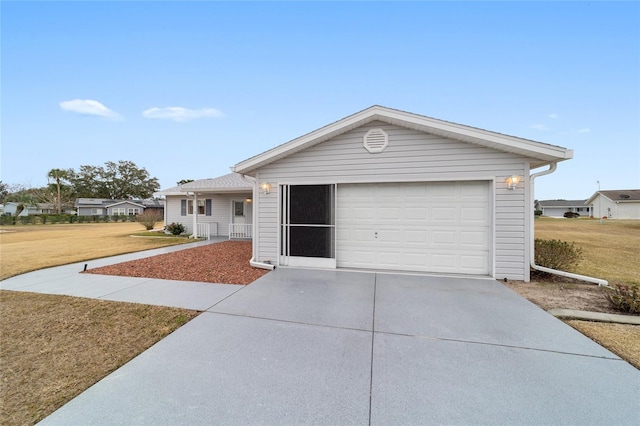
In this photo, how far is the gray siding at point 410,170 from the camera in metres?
5.53

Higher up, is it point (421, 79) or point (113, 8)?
point (113, 8)

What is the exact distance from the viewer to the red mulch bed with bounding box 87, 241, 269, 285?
5.81m

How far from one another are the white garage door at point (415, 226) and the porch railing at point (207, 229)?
9.54 metres

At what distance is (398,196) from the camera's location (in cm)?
630

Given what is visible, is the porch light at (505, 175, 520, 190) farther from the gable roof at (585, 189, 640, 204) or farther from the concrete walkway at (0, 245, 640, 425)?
the gable roof at (585, 189, 640, 204)

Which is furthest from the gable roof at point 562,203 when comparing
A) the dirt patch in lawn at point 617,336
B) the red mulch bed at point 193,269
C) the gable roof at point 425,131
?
the red mulch bed at point 193,269


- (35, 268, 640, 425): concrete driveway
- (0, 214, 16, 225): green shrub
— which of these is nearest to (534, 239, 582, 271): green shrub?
(35, 268, 640, 425): concrete driveway

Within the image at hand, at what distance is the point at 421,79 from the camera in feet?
38.7

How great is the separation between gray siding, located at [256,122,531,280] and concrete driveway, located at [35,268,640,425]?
2219 mm

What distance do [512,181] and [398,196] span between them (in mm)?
2430

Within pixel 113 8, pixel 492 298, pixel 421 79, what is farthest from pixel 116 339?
A: pixel 421 79

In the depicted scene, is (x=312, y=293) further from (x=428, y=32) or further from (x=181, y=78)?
(x=181, y=78)

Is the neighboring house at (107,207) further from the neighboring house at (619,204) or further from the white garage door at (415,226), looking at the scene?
the neighboring house at (619,204)

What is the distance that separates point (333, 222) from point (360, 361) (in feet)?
13.7
